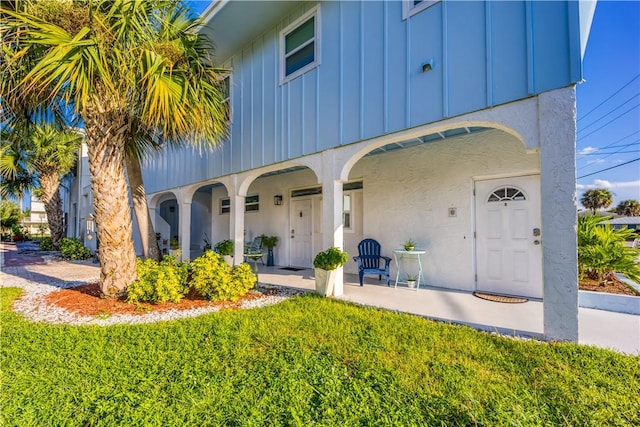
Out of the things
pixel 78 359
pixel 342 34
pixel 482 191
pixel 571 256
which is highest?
pixel 342 34

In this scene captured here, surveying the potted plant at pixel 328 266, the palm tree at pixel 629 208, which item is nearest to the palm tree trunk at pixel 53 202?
the potted plant at pixel 328 266

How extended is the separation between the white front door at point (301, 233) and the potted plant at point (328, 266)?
3.70m

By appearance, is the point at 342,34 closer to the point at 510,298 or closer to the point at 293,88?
the point at 293,88

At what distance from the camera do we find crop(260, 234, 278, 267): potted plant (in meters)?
10.1

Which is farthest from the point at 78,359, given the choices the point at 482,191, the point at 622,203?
the point at 622,203

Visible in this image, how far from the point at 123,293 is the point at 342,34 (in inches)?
259

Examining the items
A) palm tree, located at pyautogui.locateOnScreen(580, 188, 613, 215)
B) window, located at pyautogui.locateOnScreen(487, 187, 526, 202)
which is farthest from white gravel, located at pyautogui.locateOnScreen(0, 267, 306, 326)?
palm tree, located at pyautogui.locateOnScreen(580, 188, 613, 215)

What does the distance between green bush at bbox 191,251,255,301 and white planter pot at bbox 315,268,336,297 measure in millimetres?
1401

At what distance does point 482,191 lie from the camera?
6.10 m

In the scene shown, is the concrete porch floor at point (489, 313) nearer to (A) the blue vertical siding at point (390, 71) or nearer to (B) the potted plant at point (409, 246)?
(B) the potted plant at point (409, 246)

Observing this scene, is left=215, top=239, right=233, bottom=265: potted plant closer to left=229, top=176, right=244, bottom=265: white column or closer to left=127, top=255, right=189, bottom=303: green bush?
left=229, top=176, right=244, bottom=265: white column

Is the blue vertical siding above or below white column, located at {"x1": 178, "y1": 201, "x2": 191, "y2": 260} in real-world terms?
above

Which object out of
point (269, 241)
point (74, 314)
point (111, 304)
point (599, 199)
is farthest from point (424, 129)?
point (599, 199)

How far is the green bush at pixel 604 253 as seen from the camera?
5.23m
